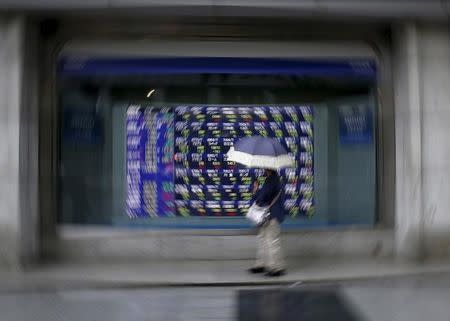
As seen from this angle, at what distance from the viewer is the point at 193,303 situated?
6.93 meters

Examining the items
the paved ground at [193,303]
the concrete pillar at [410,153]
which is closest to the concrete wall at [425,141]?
the concrete pillar at [410,153]

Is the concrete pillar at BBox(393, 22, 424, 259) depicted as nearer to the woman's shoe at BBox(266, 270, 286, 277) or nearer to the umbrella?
the woman's shoe at BBox(266, 270, 286, 277)

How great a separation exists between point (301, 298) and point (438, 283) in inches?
77.7

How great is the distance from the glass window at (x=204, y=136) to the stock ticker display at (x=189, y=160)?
16 mm

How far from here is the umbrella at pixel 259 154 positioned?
7637 mm

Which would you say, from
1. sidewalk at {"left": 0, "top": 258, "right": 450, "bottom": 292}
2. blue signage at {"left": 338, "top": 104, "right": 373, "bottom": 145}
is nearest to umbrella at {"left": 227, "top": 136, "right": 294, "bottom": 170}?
sidewalk at {"left": 0, "top": 258, "right": 450, "bottom": 292}

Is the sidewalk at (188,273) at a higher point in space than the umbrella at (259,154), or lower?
lower

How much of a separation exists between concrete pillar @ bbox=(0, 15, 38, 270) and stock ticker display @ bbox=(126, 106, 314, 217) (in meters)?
1.66

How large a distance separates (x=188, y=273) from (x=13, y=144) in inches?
119

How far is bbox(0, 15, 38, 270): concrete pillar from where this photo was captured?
334 inches

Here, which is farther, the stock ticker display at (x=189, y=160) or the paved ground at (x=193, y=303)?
the stock ticker display at (x=189, y=160)

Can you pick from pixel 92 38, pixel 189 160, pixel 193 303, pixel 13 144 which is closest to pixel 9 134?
pixel 13 144

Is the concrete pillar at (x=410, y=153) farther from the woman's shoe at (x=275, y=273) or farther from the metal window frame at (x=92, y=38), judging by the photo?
the woman's shoe at (x=275, y=273)

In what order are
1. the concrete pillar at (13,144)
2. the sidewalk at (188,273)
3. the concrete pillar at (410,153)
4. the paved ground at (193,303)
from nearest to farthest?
the paved ground at (193,303), the sidewalk at (188,273), the concrete pillar at (13,144), the concrete pillar at (410,153)
